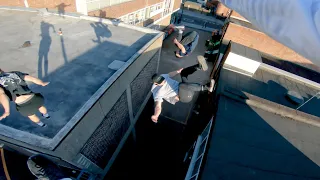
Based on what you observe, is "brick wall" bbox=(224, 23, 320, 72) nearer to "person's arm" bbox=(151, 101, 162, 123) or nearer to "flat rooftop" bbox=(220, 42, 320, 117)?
"flat rooftop" bbox=(220, 42, 320, 117)

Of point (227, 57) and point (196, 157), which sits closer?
point (196, 157)

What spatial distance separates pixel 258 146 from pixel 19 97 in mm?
6819

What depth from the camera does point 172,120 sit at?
13.6 meters

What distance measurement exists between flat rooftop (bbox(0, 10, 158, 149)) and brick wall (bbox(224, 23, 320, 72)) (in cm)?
1065

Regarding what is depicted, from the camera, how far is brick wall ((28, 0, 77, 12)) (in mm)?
11827

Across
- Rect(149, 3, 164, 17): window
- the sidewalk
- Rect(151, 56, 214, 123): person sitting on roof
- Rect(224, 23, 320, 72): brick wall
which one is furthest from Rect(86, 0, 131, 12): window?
the sidewalk

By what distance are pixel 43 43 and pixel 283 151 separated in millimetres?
10657

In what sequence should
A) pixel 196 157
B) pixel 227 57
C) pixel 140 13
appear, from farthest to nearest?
pixel 140 13, pixel 227 57, pixel 196 157

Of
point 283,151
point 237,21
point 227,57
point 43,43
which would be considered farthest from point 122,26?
point 237,21

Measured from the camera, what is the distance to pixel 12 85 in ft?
13.7

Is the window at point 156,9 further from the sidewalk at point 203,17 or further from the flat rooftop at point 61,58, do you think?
the sidewalk at point 203,17

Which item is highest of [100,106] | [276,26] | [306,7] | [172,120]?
[306,7]

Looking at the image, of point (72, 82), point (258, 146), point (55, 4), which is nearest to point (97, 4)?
point (55, 4)

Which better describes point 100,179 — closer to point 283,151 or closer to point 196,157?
point 196,157
